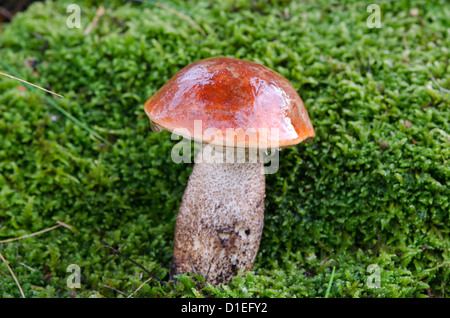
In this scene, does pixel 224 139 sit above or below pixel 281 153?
above

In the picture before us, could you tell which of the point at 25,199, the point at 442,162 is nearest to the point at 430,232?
the point at 442,162

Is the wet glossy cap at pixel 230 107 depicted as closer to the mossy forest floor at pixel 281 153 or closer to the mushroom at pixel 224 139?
the mushroom at pixel 224 139

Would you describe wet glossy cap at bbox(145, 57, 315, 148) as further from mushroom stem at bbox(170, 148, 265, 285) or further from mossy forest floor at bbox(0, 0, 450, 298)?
mossy forest floor at bbox(0, 0, 450, 298)

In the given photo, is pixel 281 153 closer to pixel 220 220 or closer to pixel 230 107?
pixel 220 220

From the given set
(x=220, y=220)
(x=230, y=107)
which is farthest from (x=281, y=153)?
(x=230, y=107)

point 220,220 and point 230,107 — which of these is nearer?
point 230,107

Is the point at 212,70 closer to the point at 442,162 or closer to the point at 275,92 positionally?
the point at 275,92
